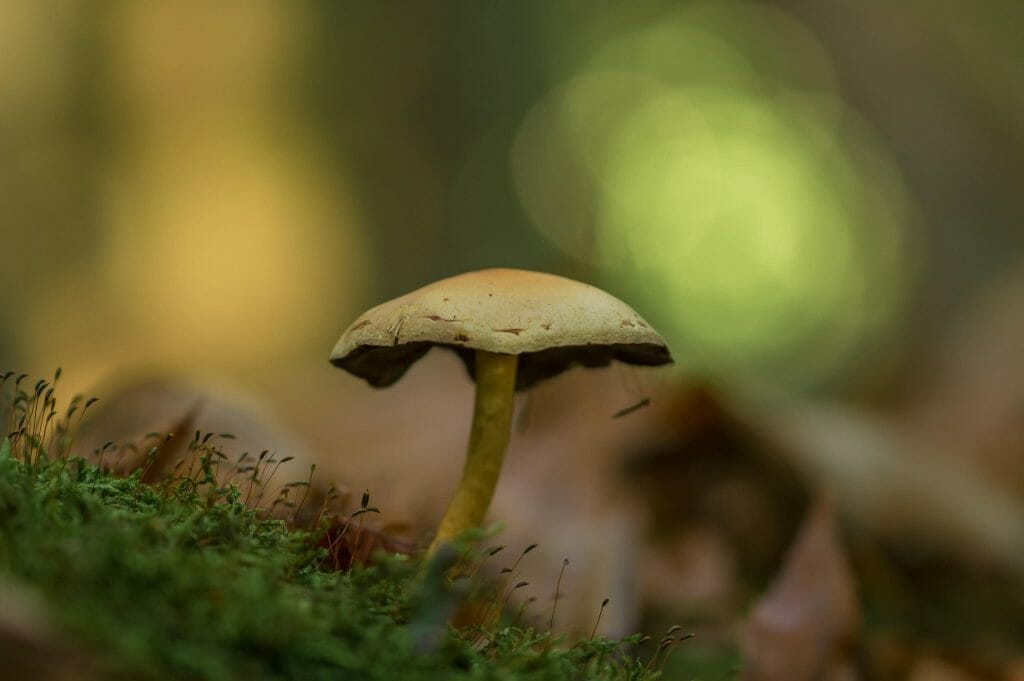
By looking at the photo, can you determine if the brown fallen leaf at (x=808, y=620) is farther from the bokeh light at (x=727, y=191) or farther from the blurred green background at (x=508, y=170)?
the bokeh light at (x=727, y=191)

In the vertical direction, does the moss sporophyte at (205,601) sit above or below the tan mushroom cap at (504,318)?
below

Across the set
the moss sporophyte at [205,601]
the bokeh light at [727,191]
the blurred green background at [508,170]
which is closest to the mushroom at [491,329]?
the moss sporophyte at [205,601]

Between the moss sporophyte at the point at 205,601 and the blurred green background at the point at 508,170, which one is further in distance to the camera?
the blurred green background at the point at 508,170

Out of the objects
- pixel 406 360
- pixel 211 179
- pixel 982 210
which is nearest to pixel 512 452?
pixel 406 360

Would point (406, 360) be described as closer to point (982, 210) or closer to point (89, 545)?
point (89, 545)

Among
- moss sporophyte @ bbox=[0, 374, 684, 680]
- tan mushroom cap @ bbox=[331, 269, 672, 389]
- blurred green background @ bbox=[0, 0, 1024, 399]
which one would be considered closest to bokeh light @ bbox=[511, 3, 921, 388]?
blurred green background @ bbox=[0, 0, 1024, 399]

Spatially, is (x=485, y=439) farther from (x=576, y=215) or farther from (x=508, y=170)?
(x=576, y=215)
